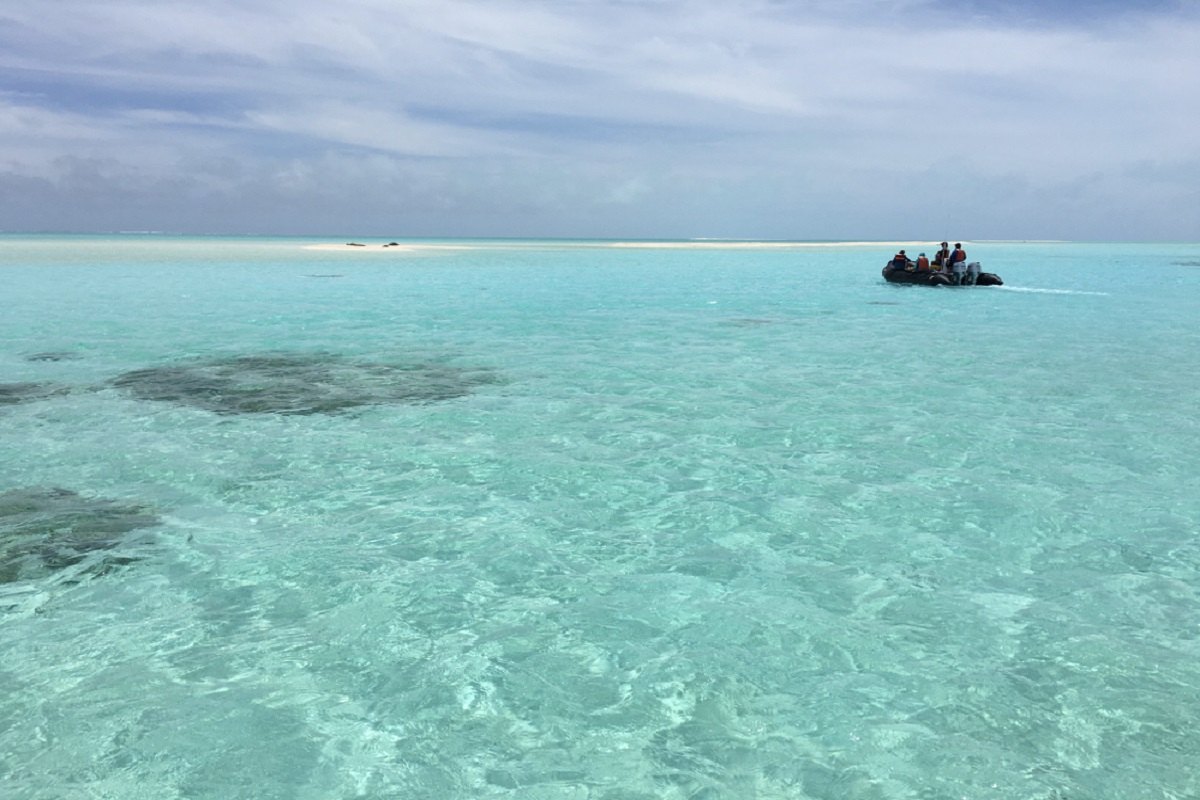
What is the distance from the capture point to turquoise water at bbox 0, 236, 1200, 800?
505 centimetres

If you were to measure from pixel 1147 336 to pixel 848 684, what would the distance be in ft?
80.3

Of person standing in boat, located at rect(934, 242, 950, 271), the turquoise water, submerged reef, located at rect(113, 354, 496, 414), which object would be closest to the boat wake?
person standing in boat, located at rect(934, 242, 950, 271)

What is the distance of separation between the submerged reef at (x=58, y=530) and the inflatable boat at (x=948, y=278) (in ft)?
136

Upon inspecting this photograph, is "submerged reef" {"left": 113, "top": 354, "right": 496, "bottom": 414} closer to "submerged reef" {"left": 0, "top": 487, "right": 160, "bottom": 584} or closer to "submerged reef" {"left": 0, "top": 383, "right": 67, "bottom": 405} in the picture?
"submerged reef" {"left": 0, "top": 383, "right": 67, "bottom": 405}

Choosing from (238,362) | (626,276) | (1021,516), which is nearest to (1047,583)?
(1021,516)

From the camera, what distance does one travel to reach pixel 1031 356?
21.0m

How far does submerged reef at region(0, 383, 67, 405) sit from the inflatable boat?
1556 inches

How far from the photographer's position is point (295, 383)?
1672 cm

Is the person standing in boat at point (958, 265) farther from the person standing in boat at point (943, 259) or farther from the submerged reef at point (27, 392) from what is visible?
the submerged reef at point (27, 392)

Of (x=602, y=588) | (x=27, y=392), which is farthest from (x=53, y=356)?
(x=602, y=588)

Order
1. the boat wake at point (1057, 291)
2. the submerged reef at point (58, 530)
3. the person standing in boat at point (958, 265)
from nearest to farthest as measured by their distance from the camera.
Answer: the submerged reef at point (58, 530), the person standing in boat at point (958, 265), the boat wake at point (1057, 291)

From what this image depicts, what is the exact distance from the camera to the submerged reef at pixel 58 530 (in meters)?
7.74

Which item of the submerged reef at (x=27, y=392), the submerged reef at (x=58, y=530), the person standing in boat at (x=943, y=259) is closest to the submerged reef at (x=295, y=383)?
the submerged reef at (x=27, y=392)

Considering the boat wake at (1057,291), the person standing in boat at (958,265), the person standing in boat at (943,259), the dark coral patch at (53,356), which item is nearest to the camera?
the dark coral patch at (53,356)
